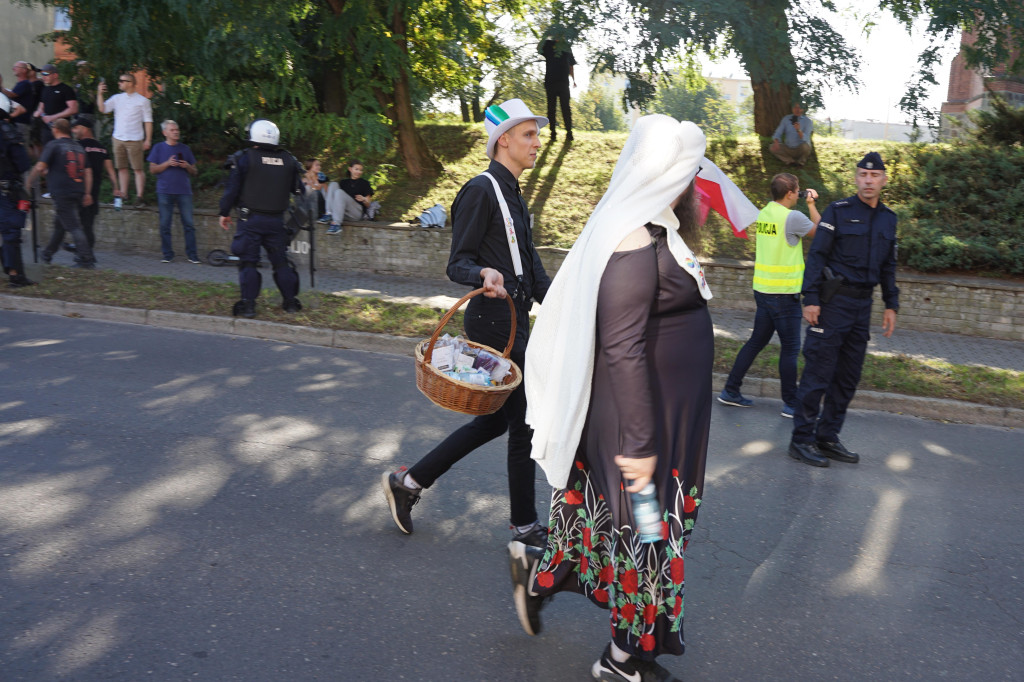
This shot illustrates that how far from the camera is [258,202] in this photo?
9.42m

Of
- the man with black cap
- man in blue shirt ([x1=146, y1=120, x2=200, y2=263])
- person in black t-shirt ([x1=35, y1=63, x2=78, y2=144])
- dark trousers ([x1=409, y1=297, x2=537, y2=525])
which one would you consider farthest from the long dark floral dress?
person in black t-shirt ([x1=35, y1=63, x2=78, y2=144])

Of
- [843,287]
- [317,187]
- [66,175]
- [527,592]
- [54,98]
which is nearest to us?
[527,592]

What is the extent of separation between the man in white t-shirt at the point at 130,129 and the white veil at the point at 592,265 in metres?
13.2

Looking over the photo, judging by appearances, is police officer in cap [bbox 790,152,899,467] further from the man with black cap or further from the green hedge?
the man with black cap

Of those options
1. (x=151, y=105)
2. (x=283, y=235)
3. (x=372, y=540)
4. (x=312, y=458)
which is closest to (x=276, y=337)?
(x=283, y=235)

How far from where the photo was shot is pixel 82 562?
4.04 metres

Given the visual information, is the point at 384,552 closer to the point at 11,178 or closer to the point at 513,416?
the point at 513,416

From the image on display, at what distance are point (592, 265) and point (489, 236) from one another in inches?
46.0

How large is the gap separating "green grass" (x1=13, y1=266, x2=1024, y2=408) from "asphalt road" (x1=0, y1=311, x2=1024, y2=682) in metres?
1.00

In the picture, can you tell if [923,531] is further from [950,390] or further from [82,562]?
[82,562]

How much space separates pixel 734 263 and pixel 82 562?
9.69 m

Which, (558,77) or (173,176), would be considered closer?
(173,176)

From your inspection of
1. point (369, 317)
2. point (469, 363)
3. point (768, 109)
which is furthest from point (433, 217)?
point (469, 363)

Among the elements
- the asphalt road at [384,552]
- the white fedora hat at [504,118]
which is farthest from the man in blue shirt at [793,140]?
the white fedora hat at [504,118]
